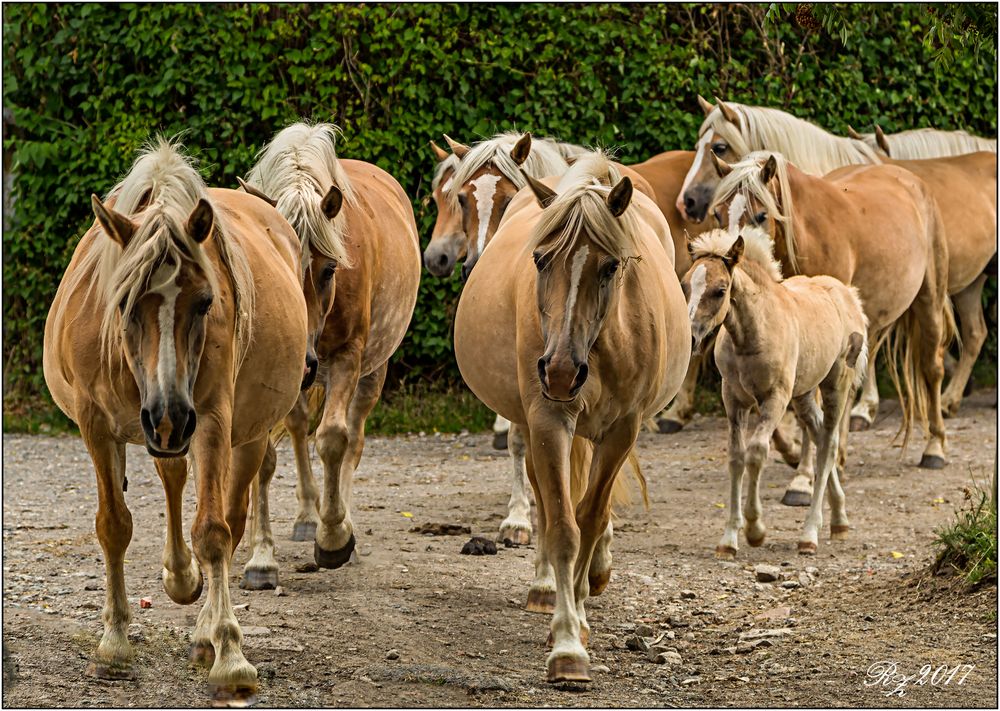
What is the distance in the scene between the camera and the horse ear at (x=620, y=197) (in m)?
4.78

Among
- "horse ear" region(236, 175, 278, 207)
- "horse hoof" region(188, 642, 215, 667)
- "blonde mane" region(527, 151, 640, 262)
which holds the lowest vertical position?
"horse hoof" region(188, 642, 215, 667)

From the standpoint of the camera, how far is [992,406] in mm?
12023

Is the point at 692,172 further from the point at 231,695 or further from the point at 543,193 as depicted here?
the point at 231,695

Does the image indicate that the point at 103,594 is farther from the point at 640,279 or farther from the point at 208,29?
the point at 208,29

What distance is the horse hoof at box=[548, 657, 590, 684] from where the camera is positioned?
4809mm

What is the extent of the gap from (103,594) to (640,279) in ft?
9.44

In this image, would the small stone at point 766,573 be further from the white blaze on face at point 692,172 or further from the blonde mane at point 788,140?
the blonde mane at point 788,140

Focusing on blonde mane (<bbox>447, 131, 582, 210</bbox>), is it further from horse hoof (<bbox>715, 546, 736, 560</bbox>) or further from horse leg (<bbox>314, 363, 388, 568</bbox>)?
horse hoof (<bbox>715, 546, 736, 560</bbox>)

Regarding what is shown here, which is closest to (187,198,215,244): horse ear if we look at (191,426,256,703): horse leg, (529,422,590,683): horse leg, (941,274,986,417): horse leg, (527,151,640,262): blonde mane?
(191,426,256,703): horse leg

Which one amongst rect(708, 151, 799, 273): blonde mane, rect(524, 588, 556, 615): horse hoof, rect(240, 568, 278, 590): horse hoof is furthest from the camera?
rect(708, 151, 799, 273): blonde mane

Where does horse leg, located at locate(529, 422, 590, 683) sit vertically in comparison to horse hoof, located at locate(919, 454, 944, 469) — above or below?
above

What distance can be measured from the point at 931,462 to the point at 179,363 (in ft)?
22.6

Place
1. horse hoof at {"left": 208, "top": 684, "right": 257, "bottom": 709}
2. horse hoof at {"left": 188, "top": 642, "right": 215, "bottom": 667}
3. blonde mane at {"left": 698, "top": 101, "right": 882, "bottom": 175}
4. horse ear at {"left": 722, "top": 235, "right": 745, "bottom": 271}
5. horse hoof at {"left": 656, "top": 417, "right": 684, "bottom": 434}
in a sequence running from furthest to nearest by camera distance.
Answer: horse hoof at {"left": 656, "top": 417, "right": 684, "bottom": 434}
blonde mane at {"left": 698, "top": 101, "right": 882, "bottom": 175}
horse ear at {"left": 722, "top": 235, "right": 745, "bottom": 271}
horse hoof at {"left": 188, "top": 642, "right": 215, "bottom": 667}
horse hoof at {"left": 208, "top": 684, "right": 257, "bottom": 709}

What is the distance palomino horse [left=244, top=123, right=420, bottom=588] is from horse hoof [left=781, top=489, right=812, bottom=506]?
2826 millimetres
